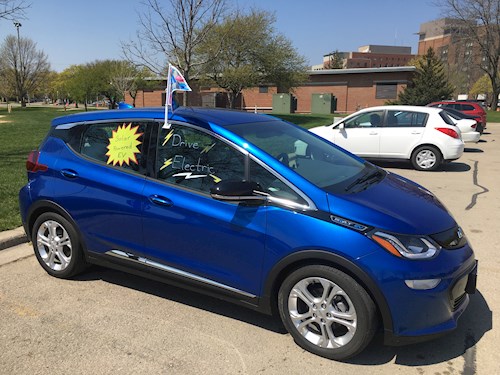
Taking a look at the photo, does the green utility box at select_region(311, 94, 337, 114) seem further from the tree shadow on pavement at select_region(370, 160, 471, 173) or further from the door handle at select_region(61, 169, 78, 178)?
the door handle at select_region(61, 169, 78, 178)

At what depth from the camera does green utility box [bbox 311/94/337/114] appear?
4697 cm

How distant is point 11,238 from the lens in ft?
16.5

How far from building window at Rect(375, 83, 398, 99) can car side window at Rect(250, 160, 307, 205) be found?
4662cm

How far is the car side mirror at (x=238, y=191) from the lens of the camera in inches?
116

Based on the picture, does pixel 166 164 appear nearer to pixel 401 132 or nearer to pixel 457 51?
pixel 401 132

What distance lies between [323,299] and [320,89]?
4866cm

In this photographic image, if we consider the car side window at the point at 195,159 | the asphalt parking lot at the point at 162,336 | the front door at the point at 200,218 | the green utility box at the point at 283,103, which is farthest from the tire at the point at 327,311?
the green utility box at the point at 283,103

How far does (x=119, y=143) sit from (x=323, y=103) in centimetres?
4546

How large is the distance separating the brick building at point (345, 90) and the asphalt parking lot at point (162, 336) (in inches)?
1641

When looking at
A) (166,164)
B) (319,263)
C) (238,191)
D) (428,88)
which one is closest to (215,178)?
(238,191)

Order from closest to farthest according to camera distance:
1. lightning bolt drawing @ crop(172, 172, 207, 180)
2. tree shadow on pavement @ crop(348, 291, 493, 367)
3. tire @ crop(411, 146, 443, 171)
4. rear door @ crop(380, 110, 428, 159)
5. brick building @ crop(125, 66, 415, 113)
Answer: tree shadow on pavement @ crop(348, 291, 493, 367) < lightning bolt drawing @ crop(172, 172, 207, 180) < tire @ crop(411, 146, 443, 171) < rear door @ crop(380, 110, 428, 159) < brick building @ crop(125, 66, 415, 113)

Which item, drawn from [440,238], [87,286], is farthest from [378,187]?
[87,286]

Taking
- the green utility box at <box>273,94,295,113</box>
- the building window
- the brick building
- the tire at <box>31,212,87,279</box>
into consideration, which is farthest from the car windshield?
the building window

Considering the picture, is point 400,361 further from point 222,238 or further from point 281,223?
point 222,238
